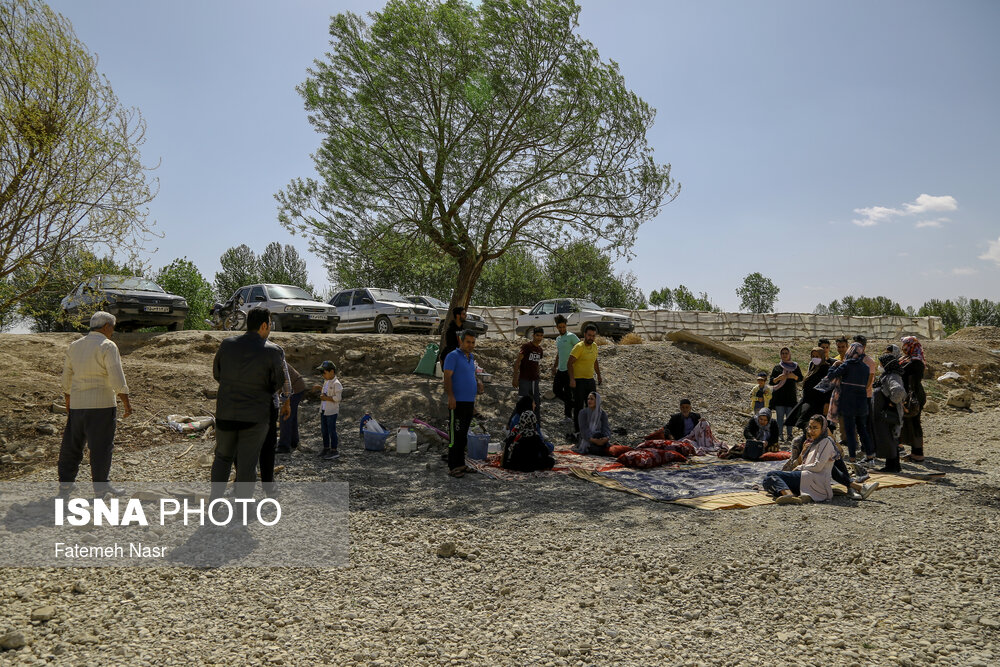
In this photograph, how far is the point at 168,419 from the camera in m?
9.78

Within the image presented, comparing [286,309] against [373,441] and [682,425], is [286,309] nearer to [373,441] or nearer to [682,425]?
[373,441]

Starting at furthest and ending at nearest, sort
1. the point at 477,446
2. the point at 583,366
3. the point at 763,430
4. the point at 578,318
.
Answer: the point at 578,318, the point at 583,366, the point at 763,430, the point at 477,446

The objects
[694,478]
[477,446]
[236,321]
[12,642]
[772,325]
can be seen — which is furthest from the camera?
[772,325]

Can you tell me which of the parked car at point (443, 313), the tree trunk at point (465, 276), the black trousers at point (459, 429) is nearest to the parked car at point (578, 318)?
the parked car at point (443, 313)

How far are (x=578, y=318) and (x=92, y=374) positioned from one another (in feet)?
54.6

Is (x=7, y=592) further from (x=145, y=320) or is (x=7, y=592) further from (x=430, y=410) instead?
(x=145, y=320)

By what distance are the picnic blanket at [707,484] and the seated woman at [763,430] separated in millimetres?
1111

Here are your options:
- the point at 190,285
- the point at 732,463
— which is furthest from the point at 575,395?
the point at 190,285

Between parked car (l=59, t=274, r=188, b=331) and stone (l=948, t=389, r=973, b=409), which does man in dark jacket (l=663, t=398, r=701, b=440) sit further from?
parked car (l=59, t=274, r=188, b=331)

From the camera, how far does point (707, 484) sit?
302 inches

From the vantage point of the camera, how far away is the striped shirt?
555cm

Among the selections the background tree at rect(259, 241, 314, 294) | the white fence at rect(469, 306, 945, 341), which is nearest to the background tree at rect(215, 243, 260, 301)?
the background tree at rect(259, 241, 314, 294)

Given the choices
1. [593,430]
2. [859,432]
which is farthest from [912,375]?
[593,430]

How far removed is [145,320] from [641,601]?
14.5m
